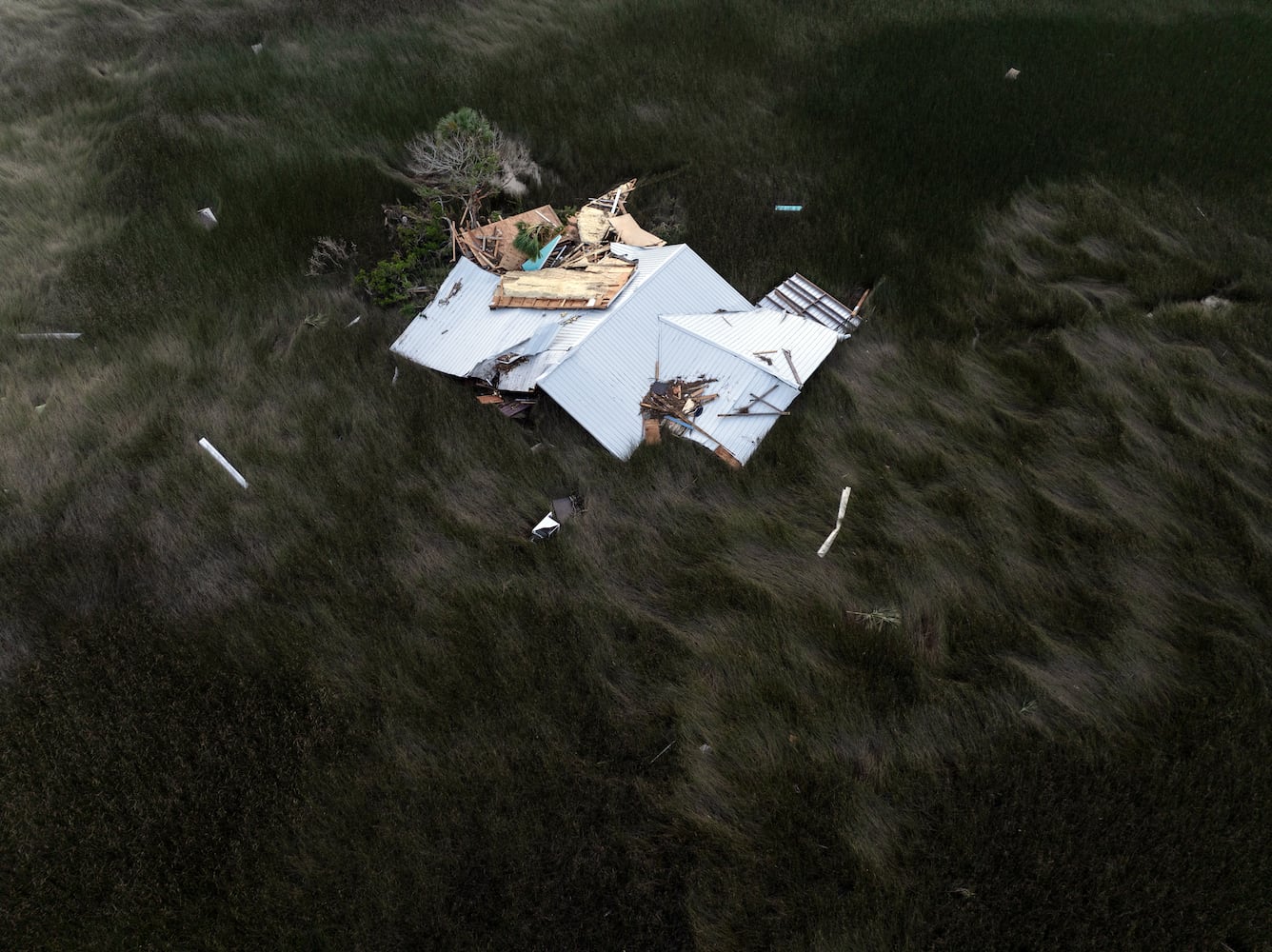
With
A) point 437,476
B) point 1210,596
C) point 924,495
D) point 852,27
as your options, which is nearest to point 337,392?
point 437,476

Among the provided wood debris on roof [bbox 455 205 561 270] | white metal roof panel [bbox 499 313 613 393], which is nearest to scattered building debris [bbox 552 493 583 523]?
white metal roof panel [bbox 499 313 613 393]

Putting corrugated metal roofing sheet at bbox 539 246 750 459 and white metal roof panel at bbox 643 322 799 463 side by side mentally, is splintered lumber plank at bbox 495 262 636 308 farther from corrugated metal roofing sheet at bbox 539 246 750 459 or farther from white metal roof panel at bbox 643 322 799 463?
white metal roof panel at bbox 643 322 799 463

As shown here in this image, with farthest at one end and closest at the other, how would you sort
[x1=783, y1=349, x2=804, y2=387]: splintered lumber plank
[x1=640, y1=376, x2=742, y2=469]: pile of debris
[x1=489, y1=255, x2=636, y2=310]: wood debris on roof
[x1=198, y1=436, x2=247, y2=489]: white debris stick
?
1. [x1=489, y1=255, x2=636, y2=310]: wood debris on roof
2. [x1=783, y1=349, x2=804, y2=387]: splintered lumber plank
3. [x1=640, y1=376, x2=742, y2=469]: pile of debris
4. [x1=198, y1=436, x2=247, y2=489]: white debris stick

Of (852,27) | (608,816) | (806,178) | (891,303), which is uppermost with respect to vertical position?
(852,27)

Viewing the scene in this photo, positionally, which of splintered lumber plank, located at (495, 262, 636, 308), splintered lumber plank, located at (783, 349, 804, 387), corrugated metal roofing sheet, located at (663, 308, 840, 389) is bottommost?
splintered lumber plank, located at (783, 349, 804, 387)

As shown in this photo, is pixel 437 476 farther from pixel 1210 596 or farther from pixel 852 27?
pixel 852 27

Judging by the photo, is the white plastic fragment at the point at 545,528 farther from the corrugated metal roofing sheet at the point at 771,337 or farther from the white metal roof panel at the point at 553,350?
the corrugated metal roofing sheet at the point at 771,337

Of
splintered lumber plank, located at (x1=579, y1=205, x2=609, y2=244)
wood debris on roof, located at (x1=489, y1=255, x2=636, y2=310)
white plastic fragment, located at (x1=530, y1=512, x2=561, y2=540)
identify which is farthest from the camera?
splintered lumber plank, located at (x1=579, y1=205, x2=609, y2=244)

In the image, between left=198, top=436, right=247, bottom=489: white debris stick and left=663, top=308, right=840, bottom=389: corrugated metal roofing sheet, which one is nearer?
left=198, top=436, right=247, bottom=489: white debris stick
